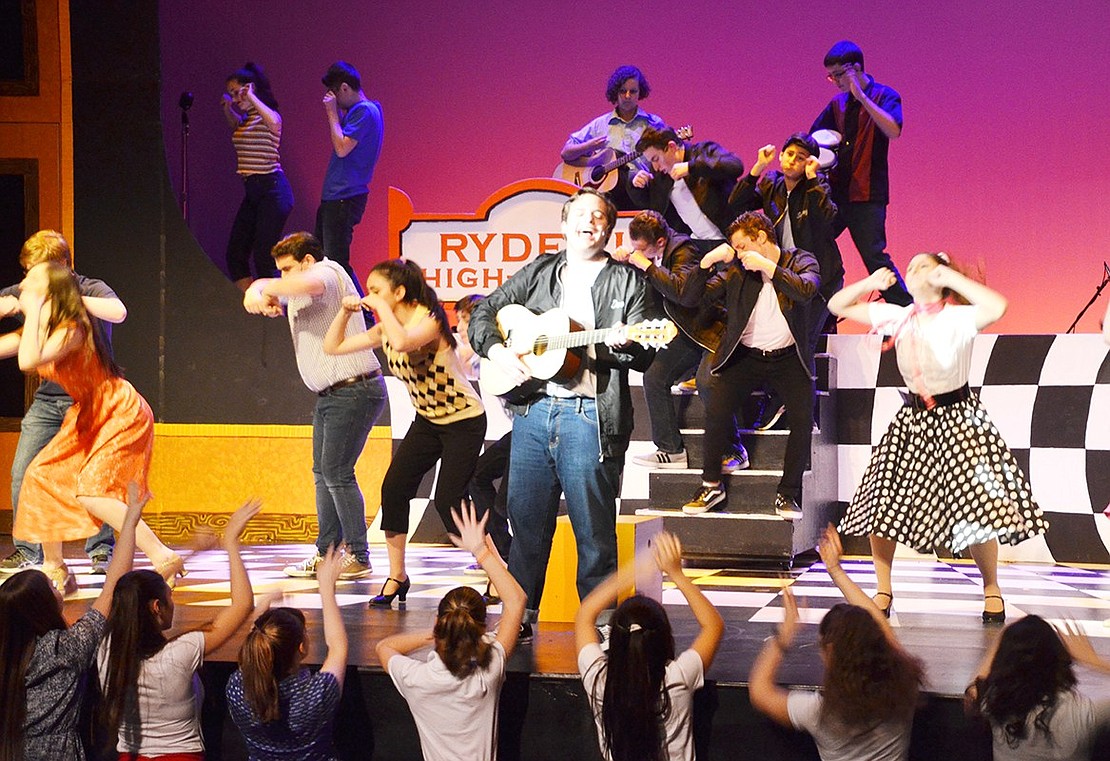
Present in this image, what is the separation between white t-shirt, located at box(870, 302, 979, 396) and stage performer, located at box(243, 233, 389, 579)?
79.6 inches

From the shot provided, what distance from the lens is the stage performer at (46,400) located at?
486 cm

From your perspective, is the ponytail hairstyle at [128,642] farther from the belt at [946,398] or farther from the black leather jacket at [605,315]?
the belt at [946,398]

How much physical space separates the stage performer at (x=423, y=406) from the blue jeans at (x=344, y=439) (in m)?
0.43

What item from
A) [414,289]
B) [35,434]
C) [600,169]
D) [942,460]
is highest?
[600,169]

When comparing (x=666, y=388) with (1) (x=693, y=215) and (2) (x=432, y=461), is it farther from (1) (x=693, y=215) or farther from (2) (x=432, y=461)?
(2) (x=432, y=461)

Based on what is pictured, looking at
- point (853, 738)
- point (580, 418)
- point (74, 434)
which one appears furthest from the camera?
point (74, 434)

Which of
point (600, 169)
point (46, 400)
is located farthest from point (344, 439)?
point (600, 169)

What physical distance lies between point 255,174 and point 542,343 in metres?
4.21

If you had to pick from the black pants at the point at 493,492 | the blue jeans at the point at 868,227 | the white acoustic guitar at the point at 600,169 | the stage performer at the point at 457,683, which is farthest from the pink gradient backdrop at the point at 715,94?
the stage performer at the point at 457,683

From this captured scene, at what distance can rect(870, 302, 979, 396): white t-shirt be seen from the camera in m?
4.16

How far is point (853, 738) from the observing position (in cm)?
300

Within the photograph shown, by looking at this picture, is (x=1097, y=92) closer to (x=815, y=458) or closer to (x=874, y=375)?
(x=874, y=375)

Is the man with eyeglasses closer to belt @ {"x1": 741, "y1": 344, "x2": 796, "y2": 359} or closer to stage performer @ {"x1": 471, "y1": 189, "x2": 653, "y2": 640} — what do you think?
belt @ {"x1": 741, "y1": 344, "x2": 796, "y2": 359}

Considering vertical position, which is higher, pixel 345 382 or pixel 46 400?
pixel 345 382
